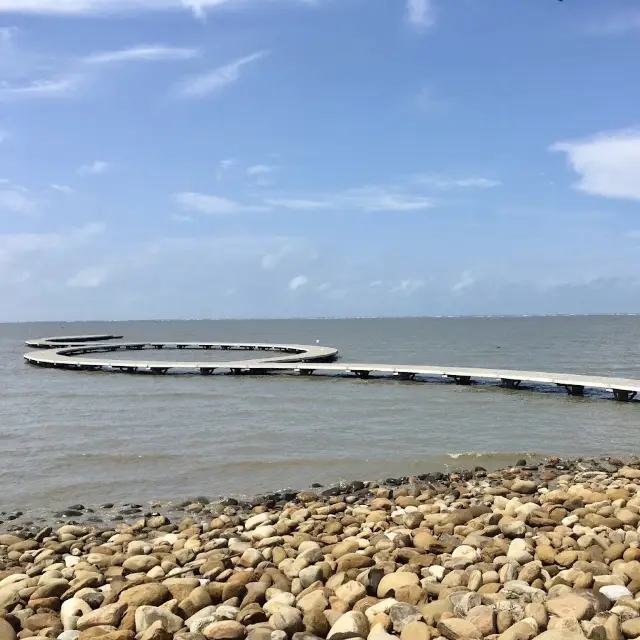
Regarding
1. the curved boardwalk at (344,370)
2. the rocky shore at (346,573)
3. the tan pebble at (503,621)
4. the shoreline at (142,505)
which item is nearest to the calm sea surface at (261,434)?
the shoreline at (142,505)

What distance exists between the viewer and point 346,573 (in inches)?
232

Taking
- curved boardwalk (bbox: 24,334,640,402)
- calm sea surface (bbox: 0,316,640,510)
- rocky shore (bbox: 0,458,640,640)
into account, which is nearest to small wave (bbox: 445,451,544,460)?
calm sea surface (bbox: 0,316,640,510)

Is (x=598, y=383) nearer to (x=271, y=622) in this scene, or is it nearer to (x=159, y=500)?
(x=159, y=500)

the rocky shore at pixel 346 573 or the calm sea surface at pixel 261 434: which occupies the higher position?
the rocky shore at pixel 346 573

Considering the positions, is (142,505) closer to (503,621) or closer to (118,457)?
(118,457)

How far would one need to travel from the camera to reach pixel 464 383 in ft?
96.3

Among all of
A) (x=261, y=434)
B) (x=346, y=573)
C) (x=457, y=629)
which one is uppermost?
(x=457, y=629)

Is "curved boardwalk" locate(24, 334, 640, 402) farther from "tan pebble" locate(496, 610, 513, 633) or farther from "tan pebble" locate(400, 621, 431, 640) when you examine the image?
"tan pebble" locate(400, 621, 431, 640)

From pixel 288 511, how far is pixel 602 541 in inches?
169

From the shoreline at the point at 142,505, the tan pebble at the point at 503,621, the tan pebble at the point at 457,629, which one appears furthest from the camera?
the shoreline at the point at 142,505

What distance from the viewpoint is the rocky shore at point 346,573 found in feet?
15.9

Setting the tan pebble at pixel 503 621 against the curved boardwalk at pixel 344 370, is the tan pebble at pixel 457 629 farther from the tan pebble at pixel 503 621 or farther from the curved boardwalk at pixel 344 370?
the curved boardwalk at pixel 344 370

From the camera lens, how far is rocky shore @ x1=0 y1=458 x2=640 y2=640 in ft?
15.9

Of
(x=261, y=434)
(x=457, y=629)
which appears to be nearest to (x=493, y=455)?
(x=261, y=434)
